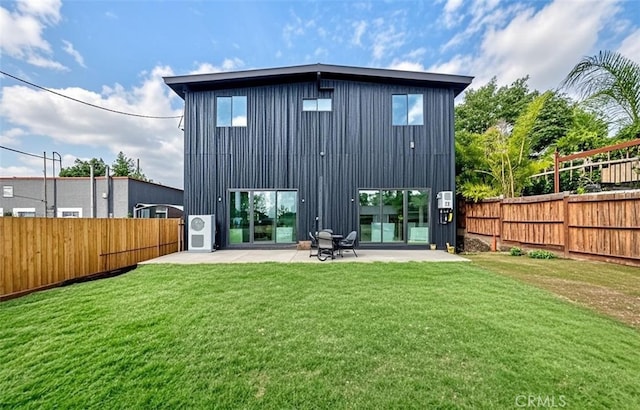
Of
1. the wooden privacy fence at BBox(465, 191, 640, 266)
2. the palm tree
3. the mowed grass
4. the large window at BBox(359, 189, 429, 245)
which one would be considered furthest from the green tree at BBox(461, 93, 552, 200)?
the mowed grass

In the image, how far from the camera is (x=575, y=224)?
658cm

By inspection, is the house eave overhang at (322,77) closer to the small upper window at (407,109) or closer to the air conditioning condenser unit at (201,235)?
the small upper window at (407,109)

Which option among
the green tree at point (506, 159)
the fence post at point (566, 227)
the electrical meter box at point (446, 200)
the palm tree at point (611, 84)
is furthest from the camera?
the green tree at point (506, 159)

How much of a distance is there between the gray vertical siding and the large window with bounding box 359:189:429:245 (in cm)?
26

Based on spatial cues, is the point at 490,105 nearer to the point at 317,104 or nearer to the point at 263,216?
the point at 317,104

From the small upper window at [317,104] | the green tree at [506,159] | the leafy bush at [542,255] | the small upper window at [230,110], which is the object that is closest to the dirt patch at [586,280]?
the leafy bush at [542,255]

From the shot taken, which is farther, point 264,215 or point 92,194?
point 92,194

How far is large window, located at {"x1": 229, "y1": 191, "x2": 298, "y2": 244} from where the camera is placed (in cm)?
881

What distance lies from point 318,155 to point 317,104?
1.71 metres

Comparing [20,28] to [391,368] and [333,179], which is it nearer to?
[333,179]

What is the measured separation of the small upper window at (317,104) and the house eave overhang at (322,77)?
67 cm

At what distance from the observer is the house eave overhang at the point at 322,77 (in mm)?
8508

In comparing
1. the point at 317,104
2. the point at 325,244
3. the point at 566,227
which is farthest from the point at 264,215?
the point at 566,227

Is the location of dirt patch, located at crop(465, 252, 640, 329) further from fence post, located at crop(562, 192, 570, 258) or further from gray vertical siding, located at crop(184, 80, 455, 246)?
gray vertical siding, located at crop(184, 80, 455, 246)
